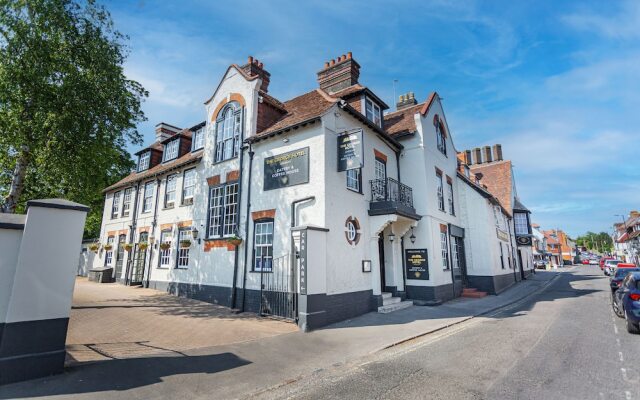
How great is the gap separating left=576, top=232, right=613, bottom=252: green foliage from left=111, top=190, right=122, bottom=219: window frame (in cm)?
15749

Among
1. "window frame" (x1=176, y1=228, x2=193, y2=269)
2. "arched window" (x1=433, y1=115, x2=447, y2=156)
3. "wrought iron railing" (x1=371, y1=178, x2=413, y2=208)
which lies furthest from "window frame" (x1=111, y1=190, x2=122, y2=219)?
"arched window" (x1=433, y1=115, x2=447, y2=156)

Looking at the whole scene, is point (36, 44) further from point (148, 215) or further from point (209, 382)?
point (209, 382)

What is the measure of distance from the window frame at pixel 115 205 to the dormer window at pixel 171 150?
18.0 feet

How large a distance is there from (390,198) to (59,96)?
14.1 metres

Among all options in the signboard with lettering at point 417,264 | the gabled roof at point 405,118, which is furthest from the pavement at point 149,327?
the gabled roof at point 405,118

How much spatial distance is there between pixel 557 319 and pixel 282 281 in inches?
383

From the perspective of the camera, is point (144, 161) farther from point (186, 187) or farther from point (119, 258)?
point (186, 187)

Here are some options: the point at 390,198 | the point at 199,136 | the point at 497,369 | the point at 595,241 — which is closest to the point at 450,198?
the point at 390,198

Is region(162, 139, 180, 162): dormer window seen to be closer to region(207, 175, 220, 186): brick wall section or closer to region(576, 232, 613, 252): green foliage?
region(207, 175, 220, 186): brick wall section

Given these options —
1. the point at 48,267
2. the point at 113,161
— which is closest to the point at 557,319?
the point at 48,267

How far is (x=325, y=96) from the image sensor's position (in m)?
13.5

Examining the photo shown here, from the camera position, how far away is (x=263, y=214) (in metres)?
12.4

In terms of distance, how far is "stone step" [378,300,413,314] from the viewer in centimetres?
1217

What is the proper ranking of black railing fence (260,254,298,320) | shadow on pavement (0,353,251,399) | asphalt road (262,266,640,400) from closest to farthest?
1. shadow on pavement (0,353,251,399)
2. asphalt road (262,266,640,400)
3. black railing fence (260,254,298,320)
